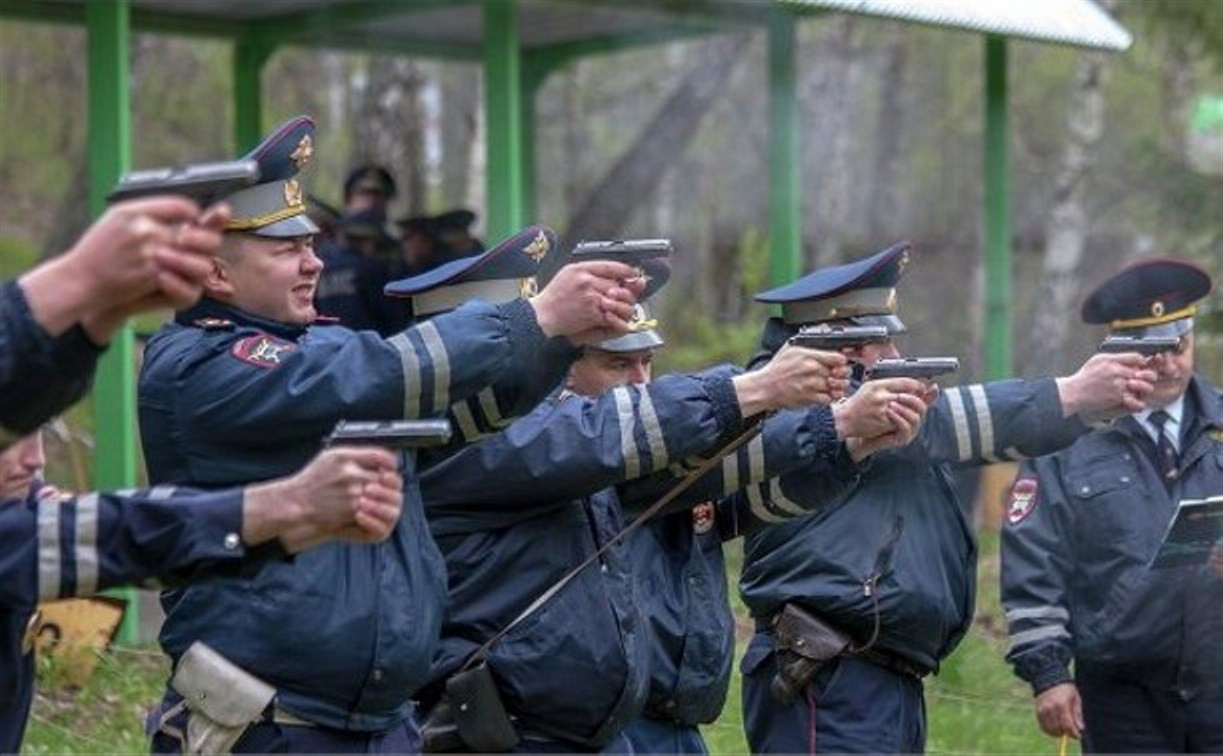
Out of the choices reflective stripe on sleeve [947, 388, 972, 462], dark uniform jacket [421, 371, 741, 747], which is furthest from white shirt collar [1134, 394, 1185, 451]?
dark uniform jacket [421, 371, 741, 747]

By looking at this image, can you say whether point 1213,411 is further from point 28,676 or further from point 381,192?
point 381,192

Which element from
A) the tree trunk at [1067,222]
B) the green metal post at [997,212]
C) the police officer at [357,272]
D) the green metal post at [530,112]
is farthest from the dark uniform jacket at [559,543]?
the tree trunk at [1067,222]

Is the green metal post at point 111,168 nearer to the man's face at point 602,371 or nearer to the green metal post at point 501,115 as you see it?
the green metal post at point 501,115

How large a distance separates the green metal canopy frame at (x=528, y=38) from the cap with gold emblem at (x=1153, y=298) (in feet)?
16.9

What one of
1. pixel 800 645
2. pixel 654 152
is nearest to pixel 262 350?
pixel 800 645

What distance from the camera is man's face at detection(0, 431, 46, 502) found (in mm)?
5000

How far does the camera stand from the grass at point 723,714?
Result: 30.7 ft

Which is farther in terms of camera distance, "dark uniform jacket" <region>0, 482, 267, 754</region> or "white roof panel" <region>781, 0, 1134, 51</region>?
"white roof panel" <region>781, 0, 1134, 51</region>

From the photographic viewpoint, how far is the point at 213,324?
18.2ft

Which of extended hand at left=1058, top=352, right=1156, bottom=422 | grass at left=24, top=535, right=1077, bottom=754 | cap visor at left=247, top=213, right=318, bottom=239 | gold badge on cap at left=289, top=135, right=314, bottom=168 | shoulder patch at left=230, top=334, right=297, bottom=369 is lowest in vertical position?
grass at left=24, top=535, right=1077, bottom=754

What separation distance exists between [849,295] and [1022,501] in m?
1.17

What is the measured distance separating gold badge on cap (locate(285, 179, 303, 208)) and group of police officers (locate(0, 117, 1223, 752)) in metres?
0.01

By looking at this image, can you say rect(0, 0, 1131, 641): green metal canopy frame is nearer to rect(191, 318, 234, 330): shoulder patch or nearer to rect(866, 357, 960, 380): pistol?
rect(866, 357, 960, 380): pistol

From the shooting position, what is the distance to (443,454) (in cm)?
619
